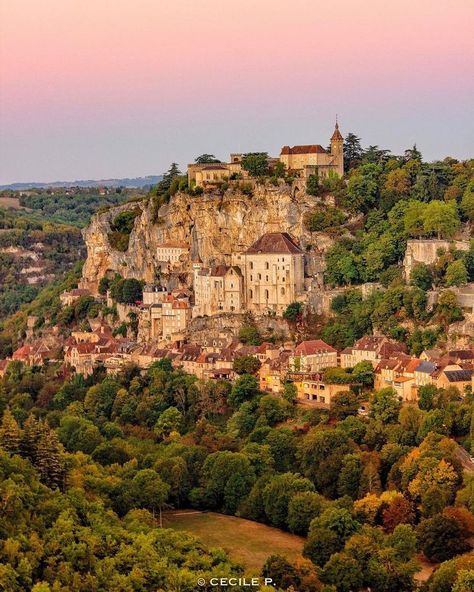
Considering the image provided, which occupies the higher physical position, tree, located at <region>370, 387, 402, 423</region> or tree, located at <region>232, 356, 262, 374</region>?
tree, located at <region>232, 356, 262, 374</region>

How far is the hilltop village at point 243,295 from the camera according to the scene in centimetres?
6556

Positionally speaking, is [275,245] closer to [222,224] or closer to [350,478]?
[222,224]

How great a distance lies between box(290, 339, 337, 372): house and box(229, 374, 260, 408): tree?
2.27 meters

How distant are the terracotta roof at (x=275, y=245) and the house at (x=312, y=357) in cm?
709

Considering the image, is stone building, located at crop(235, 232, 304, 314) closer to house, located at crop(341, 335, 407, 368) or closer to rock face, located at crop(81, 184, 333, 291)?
rock face, located at crop(81, 184, 333, 291)

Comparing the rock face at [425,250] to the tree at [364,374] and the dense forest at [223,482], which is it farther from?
the dense forest at [223,482]

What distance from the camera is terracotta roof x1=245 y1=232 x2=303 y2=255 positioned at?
7256 cm

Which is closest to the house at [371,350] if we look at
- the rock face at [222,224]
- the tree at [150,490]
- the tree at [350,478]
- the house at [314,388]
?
the house at [314,388]

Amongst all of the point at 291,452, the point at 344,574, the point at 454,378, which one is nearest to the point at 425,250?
the point at 454,378

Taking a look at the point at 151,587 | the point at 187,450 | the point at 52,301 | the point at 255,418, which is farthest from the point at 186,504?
the point at 52,301

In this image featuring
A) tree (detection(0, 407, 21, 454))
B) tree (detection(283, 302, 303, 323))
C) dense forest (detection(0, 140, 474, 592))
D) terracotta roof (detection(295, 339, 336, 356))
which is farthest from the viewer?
tree (detection(283, 302, 303, 323))

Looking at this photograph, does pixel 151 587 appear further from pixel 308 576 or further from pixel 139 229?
pixel 139 229

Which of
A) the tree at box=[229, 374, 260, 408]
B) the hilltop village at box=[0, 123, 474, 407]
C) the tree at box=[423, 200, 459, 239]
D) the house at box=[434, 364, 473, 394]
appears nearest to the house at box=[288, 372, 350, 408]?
the hilltop village at box=[0, 123, 474, 407]

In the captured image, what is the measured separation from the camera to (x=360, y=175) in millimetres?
78562
